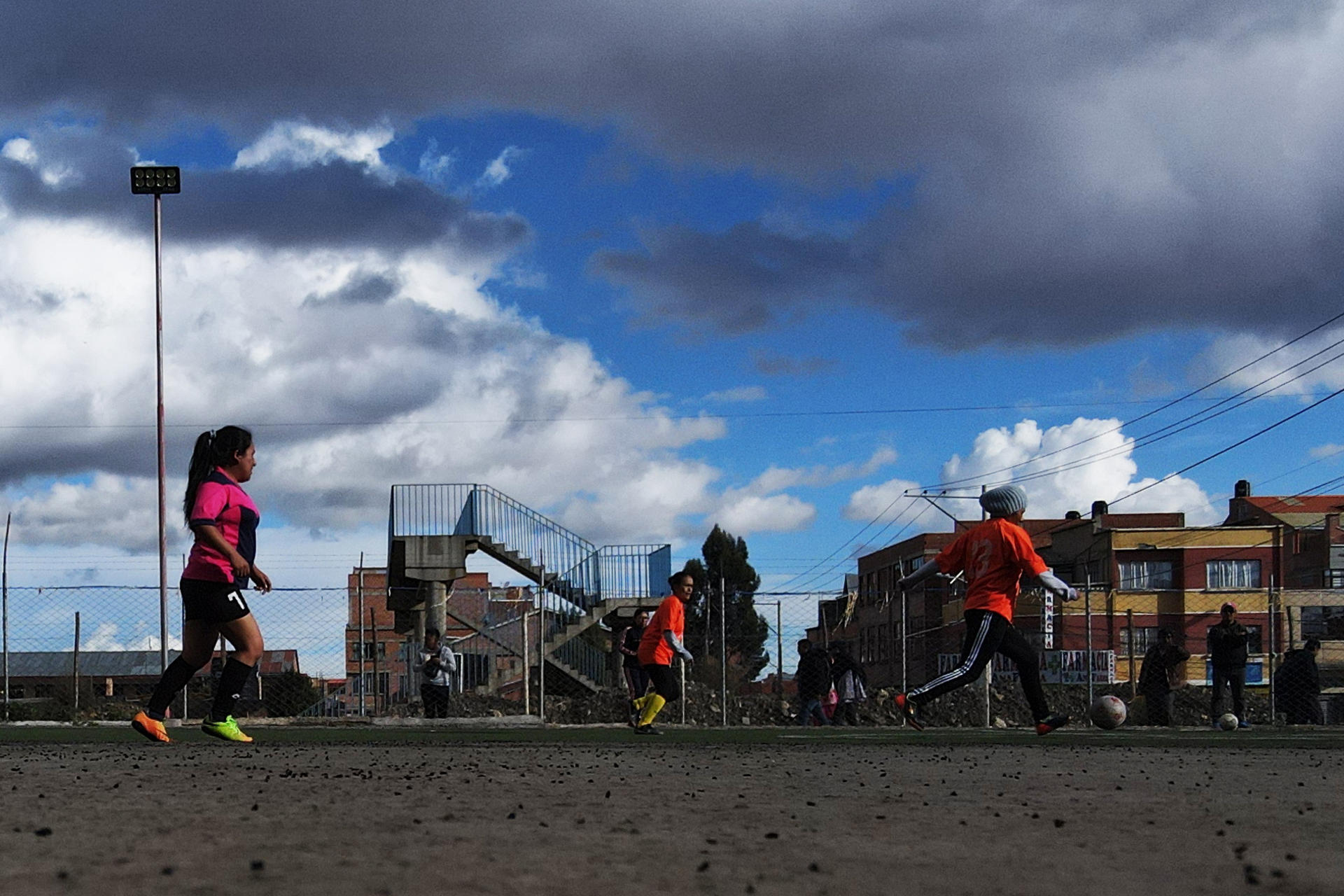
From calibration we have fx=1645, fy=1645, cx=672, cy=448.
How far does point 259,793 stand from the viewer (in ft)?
18.8

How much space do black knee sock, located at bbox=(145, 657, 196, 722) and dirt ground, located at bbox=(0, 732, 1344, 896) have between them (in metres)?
1.55

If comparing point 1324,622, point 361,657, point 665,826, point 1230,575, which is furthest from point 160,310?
point 1230,575

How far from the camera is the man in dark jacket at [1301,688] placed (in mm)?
21125

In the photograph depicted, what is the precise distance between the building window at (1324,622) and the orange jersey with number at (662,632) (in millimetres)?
44441

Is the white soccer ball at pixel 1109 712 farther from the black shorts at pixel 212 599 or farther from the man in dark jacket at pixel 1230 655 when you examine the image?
the black shorts at pixel 212 599

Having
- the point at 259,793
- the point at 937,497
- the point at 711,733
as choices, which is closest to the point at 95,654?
the point at 937,497

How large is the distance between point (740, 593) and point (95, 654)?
107533 millimetres

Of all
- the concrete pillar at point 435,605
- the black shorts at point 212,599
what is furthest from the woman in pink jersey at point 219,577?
the concrete pillar at point 435,605

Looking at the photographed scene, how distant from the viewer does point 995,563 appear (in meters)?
10.7

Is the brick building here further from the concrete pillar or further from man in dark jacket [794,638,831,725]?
man in dark jacket [794,638,831,725]

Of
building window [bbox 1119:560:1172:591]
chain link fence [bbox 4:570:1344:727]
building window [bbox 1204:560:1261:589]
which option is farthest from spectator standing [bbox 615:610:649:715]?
building window [bbox 1204:560:1261:589]

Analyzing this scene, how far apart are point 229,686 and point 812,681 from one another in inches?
489

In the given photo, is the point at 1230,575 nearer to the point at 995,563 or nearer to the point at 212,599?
the point at 995,563

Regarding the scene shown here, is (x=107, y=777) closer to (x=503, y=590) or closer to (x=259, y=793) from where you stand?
(x=259, y=793)
